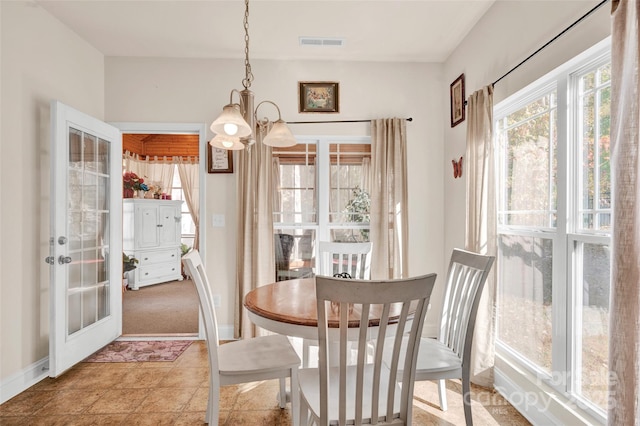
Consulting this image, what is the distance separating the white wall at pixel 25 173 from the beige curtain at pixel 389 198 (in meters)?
2.75

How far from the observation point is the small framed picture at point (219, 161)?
10.8 ft

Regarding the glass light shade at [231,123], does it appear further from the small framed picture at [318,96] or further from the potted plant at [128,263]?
the potted plant at [128,263]

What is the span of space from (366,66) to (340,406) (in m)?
3.10

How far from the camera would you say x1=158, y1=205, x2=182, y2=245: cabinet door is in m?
5.88

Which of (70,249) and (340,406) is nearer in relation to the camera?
(340,406)

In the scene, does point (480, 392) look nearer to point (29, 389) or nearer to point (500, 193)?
point (500, 193)

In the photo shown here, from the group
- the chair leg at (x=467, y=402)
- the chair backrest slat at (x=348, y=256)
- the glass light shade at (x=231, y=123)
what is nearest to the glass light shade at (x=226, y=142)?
the glass light shade at (x=231, y=123)

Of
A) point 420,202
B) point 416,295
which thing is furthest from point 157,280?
point 416,295

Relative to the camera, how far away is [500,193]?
2.54 meters

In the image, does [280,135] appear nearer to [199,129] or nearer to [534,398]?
[199,129]

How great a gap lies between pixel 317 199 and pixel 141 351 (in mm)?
2165

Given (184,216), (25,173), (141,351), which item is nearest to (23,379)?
(141,351)

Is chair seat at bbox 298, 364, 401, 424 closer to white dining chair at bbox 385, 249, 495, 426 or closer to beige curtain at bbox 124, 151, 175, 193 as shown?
white dining chair at bbox 385, 249, 495, 426

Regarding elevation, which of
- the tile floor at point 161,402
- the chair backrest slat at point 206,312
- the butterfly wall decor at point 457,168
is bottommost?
the tile floor at point 161,402
